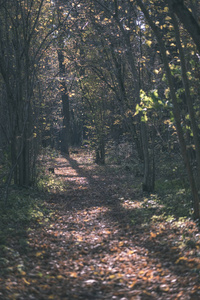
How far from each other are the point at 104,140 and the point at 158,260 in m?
15.9

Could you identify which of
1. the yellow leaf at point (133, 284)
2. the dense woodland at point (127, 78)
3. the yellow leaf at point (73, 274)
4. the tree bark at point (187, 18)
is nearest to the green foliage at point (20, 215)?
the dense woodland at point (127, 78)

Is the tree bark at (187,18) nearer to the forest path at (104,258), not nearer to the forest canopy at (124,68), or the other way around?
the forest canopy at (124,68)

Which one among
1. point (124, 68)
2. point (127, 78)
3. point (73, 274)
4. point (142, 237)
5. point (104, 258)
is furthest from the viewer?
point (127, 78)

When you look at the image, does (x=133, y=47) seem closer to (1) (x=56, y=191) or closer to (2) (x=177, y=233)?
(1) (x=56, y=191)

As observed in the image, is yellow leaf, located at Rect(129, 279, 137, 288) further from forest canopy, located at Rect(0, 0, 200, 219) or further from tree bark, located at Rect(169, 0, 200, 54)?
tree bark, located at Rect(169, 0, 200, 54)

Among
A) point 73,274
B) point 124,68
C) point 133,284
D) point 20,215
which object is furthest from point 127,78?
point 133,284

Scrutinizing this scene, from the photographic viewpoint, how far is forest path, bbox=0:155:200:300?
457 cm

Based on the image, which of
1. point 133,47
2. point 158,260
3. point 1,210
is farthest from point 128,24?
point 158,260

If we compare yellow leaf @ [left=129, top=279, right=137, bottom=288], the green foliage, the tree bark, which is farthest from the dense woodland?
yellow leaf @ [left=129, top=279, right=137, bottom=288]

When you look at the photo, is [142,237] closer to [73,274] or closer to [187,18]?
[73,274]

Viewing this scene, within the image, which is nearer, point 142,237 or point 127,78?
point 142,237

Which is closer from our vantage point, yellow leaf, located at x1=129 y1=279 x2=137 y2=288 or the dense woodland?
yellow leaf, located at x1=129 y1=279 x2=137 y2=288

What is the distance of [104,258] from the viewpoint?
19.8 ft

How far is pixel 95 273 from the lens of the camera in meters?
5.31
